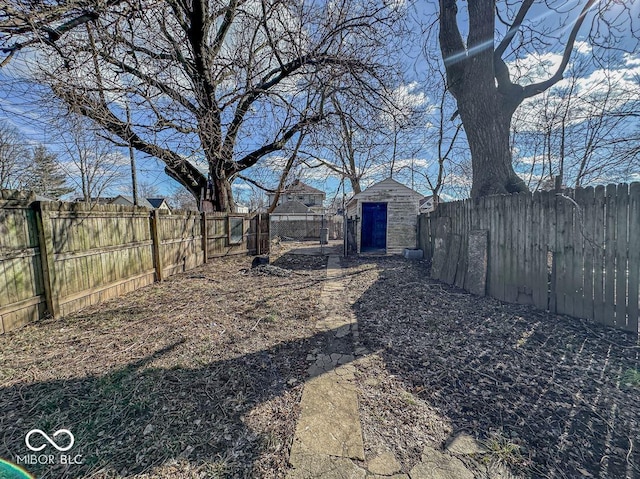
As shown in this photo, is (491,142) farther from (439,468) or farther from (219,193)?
(219,193)

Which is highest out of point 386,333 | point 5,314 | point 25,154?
point 25,154

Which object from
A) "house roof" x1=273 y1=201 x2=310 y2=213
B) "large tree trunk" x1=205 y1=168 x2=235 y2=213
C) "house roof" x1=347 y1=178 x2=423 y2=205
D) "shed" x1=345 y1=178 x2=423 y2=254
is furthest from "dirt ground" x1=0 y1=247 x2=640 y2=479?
"house roof" x1=273 y1=201 x2=310 y2=213

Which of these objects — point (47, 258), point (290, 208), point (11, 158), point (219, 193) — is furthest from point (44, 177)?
point (47, 258)

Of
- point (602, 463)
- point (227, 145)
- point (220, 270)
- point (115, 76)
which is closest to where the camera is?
point (602, 463)

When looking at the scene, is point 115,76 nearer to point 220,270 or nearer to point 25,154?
point 220,270

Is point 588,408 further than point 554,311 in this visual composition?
No

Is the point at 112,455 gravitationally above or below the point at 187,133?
below

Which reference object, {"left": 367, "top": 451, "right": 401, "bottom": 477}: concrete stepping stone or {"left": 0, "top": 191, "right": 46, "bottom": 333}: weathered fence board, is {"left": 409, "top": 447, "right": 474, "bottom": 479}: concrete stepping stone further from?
{"left": 0, "top": 191, "right": 46, "bottom": 333}: weathered fence board

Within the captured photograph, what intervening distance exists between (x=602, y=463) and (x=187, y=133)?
6.83 meters

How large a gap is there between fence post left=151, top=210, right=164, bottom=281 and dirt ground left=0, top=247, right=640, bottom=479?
189cm

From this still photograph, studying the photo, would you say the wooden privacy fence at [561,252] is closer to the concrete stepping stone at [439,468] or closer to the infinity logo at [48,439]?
the concrete stepping stone at [439,468]

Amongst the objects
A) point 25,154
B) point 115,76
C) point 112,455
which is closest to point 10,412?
point 112,455

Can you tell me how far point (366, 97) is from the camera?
5891mm

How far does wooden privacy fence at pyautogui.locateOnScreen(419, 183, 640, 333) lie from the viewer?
114 inches
